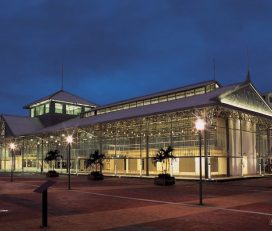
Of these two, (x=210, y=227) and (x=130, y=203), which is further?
(x=130, y=203)

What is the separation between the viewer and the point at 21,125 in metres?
89.2

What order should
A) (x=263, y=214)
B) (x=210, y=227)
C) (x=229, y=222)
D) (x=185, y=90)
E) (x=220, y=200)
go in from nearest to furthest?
(x=210, y=227), (x=229, y=222), (x=263, y=214), (x=220, y=200), (x=185, y=90)

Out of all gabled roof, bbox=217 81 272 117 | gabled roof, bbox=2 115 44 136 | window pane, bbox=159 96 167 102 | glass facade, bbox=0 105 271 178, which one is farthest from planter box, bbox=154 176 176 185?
gabled roof, bbox=2 115 44 136

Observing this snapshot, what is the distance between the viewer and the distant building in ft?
156

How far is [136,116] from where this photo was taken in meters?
50.3

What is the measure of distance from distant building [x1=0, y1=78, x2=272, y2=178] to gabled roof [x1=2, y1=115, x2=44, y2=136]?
28.5ft

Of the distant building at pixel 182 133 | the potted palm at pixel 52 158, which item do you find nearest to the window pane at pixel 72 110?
the distant building at pixel 182 133

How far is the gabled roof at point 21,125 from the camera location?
86188 millimetres

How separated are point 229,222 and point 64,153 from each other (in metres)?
59.1

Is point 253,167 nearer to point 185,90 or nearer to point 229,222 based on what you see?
point 185,90

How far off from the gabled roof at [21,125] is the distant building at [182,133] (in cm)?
870

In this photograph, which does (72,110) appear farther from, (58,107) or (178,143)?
(178,143)

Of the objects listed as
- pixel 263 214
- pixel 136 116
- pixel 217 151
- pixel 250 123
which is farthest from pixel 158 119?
pixel 263 214

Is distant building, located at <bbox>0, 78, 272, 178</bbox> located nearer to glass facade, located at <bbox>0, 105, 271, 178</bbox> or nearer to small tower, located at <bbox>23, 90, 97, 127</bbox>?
glass facade, located at <bbox>0, 105, 271, 178</bbox>
